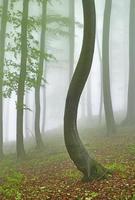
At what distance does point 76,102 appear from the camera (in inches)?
399

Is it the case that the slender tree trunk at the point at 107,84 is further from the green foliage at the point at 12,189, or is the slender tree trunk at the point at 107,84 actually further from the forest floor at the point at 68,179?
the green foliage at the point at 12,189

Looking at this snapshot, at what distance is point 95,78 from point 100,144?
66.4 meters

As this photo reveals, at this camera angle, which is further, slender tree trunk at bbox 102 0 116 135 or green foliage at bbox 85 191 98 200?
slender tree trunk at bbox 102 0 116 135

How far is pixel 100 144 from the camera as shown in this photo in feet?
60.4

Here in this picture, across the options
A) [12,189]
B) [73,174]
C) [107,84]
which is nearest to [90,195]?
[12,189]

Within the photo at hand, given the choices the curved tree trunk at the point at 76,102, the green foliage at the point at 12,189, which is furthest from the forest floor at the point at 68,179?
the curved tree trunk at the point at 76,102

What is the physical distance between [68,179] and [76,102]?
2413mm

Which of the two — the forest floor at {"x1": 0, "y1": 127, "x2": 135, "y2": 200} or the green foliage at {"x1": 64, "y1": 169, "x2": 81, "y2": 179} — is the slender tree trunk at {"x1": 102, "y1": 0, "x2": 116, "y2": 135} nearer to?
the forest floor at {"x1": 0, "y1": 127, "x2": 135, "y2": 200}

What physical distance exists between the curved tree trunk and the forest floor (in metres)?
0.39

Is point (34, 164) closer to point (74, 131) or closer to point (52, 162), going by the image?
point (52, 162)

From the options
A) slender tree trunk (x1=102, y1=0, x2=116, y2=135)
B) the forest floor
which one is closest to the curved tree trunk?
the forest floor

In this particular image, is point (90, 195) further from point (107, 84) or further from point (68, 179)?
point (107, 84)

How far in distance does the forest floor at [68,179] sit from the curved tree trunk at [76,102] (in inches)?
15.2

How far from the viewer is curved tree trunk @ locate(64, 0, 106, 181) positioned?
9.89 meters
